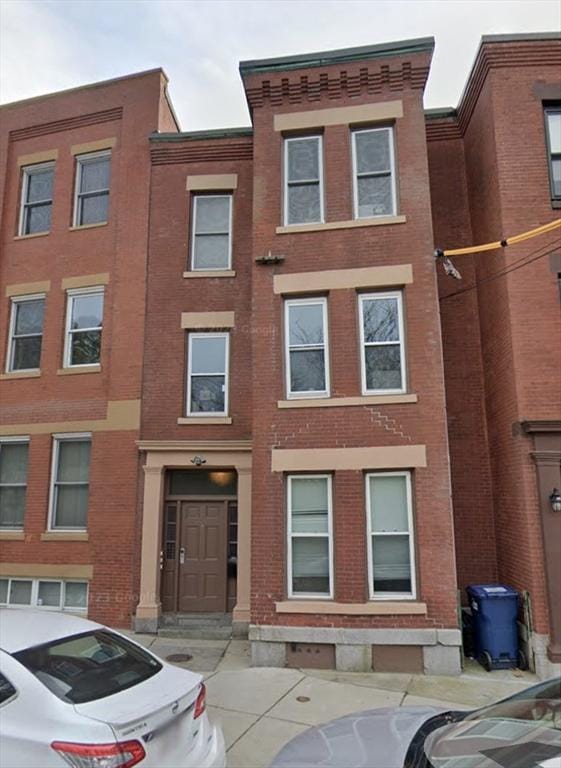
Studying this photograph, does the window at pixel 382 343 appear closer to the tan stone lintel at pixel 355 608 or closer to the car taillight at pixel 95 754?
the tan stone lintel at pixel 355 608

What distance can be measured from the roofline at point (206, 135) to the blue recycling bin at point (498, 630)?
10146mm

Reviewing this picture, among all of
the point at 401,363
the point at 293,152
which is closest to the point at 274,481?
the point at 401,363

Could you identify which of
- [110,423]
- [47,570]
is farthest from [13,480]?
[110,423]

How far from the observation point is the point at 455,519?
9.84 metres

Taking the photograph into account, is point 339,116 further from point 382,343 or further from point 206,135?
point 382,343

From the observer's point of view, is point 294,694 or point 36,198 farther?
point 36,198

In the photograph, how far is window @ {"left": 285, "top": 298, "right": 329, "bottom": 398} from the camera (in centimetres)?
945

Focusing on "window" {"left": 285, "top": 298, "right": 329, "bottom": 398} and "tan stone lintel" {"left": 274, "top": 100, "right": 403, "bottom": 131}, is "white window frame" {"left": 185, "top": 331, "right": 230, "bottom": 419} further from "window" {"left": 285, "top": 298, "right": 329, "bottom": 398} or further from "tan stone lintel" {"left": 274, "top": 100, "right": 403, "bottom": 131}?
"tan stone lintel" {"left": 274, "top": 100, "right": 403, "bottom": 131}

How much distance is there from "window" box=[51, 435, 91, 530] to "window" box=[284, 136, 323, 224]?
20.5 feet

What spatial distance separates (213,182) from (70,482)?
7.11 m

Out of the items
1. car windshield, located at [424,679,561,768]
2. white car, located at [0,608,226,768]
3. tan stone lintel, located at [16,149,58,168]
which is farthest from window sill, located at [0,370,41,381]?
car windshield, located at [424,679,561,768]

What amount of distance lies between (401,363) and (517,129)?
14.8 feet

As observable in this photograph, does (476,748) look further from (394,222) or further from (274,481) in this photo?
(394,222)

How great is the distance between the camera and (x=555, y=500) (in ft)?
26.6
